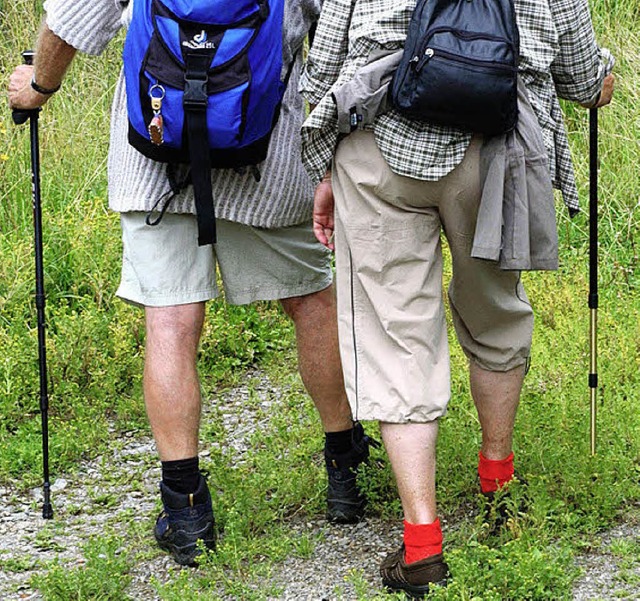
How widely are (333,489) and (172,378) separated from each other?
2.38 feet

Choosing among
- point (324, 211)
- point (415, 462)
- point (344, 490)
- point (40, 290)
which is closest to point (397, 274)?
point (324, 211)

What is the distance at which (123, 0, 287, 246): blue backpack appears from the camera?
3271 millimetres

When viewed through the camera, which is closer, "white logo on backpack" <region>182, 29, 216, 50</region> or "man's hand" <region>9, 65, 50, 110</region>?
"white logo on backpack" <region>182, 29, 216, 50</region>

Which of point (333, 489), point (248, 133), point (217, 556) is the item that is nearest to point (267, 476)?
point (333, 489)

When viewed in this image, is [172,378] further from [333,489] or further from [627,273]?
[627,273]

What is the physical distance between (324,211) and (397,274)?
0.35 m

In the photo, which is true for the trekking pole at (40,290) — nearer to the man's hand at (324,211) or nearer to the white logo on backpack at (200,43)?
the white logo on backpack at (200,43)

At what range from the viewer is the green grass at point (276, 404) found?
3.61 metres

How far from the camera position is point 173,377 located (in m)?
3.70

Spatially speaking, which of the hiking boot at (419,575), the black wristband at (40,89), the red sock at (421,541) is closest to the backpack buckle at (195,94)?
the black wristband at (40,89)

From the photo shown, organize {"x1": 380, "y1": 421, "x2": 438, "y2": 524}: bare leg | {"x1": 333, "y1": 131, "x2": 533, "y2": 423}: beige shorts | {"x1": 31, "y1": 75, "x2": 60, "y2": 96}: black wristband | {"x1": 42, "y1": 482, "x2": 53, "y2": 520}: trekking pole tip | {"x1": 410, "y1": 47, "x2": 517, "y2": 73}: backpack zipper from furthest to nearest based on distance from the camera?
{"x1": 42, "y1": 482, "x2": 53, "y2": 520}: trekking pole tip → {"x1": 31, "y1": 75, "x2": 60, "y2": 96}: black wristband → {"x1": 380, "y1": 421, "x2": 438, "y2": 524}: bare leg → {"x1": 333, "y1": 131, "x2": 533, "y2": 423}: beige shorts → {"x1": 410, "y1": 47, "x2": 517, "y2": 73}: backpack zipper

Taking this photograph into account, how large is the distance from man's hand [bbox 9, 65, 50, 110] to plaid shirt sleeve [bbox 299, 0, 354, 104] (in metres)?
1.16

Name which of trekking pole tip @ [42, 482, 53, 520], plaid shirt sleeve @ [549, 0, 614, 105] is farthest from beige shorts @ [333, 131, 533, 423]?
trekking pole tip @ [42, 482, 53, 520]

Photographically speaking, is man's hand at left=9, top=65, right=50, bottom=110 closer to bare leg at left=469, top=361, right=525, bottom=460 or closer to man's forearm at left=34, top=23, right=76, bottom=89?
man's forearm at left=34, top=23, right=76, bottom=89
